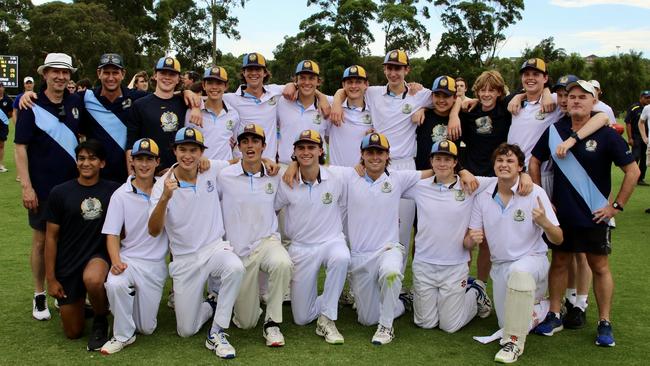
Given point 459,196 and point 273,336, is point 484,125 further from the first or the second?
point 273,336

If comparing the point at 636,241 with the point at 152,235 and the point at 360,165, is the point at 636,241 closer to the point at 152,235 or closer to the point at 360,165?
the point at 360,165

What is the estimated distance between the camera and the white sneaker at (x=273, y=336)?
5.32 meters

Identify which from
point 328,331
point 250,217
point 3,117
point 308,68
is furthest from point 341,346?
point 3,117

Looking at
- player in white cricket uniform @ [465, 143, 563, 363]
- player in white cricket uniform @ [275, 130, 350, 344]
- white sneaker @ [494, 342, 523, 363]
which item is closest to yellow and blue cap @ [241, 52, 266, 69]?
player in white cricket uniform @ [275, 130, 350, 344]

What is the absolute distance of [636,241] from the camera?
370 inches

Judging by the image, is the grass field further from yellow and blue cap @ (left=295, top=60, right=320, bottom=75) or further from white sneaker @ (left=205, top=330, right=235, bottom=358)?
yellow and blue cap @ (left=295, top=60, right=320, bottom=75)

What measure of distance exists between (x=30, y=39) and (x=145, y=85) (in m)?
41.3

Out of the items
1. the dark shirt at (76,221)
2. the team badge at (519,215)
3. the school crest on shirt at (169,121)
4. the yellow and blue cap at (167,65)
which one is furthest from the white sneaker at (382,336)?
the yellow and blue cap at (167,65)

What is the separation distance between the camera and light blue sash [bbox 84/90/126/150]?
6246mm

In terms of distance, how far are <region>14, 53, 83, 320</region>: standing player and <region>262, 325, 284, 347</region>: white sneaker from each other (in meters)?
2.26

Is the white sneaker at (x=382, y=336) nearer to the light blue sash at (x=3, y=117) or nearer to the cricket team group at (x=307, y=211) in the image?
the cricket team group at (x=307, y=211)

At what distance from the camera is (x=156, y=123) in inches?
244

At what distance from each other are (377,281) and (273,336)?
120cm

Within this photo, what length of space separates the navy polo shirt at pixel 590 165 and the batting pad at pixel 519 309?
2.95 feet
